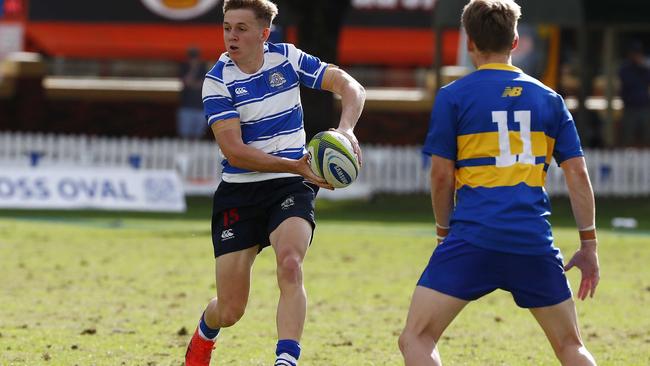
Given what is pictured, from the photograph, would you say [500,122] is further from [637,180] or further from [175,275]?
[637,180]

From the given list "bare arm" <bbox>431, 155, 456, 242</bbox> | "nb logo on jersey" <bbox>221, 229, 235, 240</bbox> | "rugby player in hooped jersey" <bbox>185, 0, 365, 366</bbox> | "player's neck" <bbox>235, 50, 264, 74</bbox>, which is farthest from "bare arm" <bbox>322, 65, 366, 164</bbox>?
"bare arm" <bbox>431, 155, 456, 242</bbox>

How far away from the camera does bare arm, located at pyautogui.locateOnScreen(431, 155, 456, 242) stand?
20.1ft

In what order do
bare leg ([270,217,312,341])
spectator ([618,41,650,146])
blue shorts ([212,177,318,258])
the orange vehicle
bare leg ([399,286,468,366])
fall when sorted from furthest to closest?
the orange vehicle, spectator ([618,41,650,146]), blue shorts ([212,177,318,258]), bare leg ([270,217,312,341]), bare leg ([399,286,468,366])

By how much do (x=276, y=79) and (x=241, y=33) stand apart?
1.09 ft

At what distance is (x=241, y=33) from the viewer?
302 inches

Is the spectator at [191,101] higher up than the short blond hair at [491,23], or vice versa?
the short blond hair at [491,23]

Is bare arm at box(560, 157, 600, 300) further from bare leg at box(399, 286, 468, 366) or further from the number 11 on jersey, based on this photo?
bare leg at box(399, 286, 468, 366)

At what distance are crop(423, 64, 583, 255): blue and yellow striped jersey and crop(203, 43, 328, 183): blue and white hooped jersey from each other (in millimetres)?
1747

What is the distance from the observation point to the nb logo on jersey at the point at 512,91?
6.12 meters

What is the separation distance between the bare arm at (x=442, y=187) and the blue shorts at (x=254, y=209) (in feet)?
5.44

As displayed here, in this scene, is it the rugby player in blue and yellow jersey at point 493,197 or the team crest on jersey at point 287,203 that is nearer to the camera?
the rugby player in blue and yellow jersey at point 493,197

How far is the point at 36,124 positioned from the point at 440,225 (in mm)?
24076

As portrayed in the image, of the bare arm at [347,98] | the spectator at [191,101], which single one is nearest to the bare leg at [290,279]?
the bare arm at [347,98]

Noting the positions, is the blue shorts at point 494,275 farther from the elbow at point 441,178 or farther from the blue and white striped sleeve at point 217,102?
the blue and white striped sleeve at point 217,102
